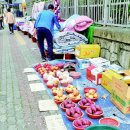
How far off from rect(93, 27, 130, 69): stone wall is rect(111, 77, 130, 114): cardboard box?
6.43 ft

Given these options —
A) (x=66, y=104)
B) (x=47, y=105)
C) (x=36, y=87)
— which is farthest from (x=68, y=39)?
(x=66, y=104)

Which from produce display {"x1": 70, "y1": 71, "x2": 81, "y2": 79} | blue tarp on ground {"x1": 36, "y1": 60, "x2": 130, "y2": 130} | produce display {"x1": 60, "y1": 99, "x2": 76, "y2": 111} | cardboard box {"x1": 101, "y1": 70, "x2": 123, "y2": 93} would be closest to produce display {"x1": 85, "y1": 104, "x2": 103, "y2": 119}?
blue tarp on ground {"x1": 36, "y1": 60, "x2": 130, "y2": 130}

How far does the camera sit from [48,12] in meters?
9.41

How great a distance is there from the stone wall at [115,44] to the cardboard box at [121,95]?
6.43 ft

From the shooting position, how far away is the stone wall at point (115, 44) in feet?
23.4

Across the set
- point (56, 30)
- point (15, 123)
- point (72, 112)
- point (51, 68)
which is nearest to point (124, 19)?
point (51, 68)

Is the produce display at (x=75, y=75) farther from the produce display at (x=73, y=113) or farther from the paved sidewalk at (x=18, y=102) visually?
the produce display at (x=73, y=113)

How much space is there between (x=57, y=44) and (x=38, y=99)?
12.9 feet

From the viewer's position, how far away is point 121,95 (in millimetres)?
4941

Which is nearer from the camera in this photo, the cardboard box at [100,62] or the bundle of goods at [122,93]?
the bundle of goods at [122,93]

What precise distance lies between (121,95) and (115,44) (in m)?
3.04

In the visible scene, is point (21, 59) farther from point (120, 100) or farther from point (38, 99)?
point (120, 100)

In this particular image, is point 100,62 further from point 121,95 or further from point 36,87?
point 121,95

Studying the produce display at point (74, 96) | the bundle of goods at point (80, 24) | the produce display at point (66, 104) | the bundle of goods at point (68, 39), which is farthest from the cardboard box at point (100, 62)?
the produce display at point (66, 104)
